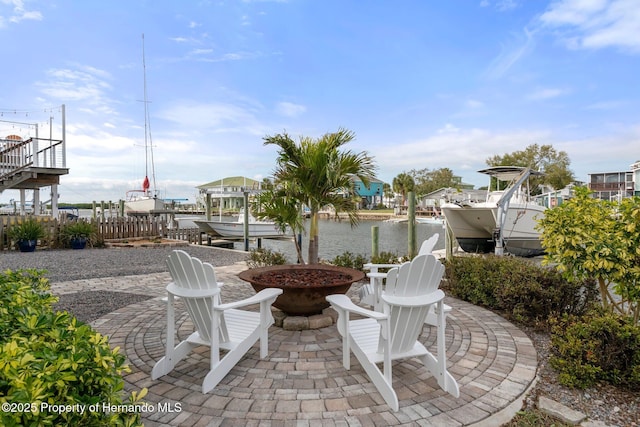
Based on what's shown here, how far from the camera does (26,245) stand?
984cm

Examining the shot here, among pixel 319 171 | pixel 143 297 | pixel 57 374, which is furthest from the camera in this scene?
pixel 319 171

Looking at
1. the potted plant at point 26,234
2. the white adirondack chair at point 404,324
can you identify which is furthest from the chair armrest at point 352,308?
the potted plant at point 26,234

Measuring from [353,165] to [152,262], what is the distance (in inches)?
230

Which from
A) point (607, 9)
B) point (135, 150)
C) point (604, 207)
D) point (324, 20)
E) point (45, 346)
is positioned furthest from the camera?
point (135, 150)

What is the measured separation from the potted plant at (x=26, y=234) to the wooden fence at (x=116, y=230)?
273mm

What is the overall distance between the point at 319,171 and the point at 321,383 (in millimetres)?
3641

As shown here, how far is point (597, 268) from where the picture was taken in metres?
2.89

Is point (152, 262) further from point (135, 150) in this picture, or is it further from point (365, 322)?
point (135, 150)

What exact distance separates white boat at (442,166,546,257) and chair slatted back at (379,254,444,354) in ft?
34.2

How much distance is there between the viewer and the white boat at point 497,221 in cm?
1228

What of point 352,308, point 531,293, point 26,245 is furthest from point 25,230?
point 531,293

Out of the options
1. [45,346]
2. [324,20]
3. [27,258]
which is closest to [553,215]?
[45,346]

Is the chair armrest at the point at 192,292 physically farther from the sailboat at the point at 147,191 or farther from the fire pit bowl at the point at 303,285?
the sailboat at the point at 147,191

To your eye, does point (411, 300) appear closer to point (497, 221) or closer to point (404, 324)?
point (404, 324)
